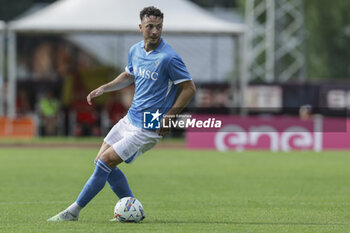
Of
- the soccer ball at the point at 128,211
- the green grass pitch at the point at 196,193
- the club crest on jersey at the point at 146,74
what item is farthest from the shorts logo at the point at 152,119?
the green grass pitch at the point at 196,193

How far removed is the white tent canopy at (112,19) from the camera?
30203mm

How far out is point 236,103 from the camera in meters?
32.5

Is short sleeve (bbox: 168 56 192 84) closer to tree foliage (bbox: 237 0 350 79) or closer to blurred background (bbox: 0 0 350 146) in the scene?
blurred background (bbox: 0 0 350 146)

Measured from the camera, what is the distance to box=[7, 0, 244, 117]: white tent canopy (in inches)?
1189

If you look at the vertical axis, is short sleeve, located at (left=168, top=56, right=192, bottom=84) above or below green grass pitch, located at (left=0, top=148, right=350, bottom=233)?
above

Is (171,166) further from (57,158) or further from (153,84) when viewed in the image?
(153,84)

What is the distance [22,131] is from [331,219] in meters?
21.9

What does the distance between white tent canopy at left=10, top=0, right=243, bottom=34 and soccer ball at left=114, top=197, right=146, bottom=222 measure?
20.3 m

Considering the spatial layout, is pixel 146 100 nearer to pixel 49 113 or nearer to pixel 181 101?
pixel 181 101

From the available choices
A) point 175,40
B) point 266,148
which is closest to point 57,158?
point 266,148

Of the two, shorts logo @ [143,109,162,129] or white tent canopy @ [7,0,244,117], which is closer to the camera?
shorts logo @ [143,109,162,129]

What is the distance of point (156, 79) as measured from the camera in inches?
384

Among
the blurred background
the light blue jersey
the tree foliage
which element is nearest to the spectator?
the blurred background

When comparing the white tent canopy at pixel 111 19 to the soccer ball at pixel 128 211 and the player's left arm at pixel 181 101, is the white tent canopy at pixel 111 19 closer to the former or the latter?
the soccer ball at pixel 128 211
